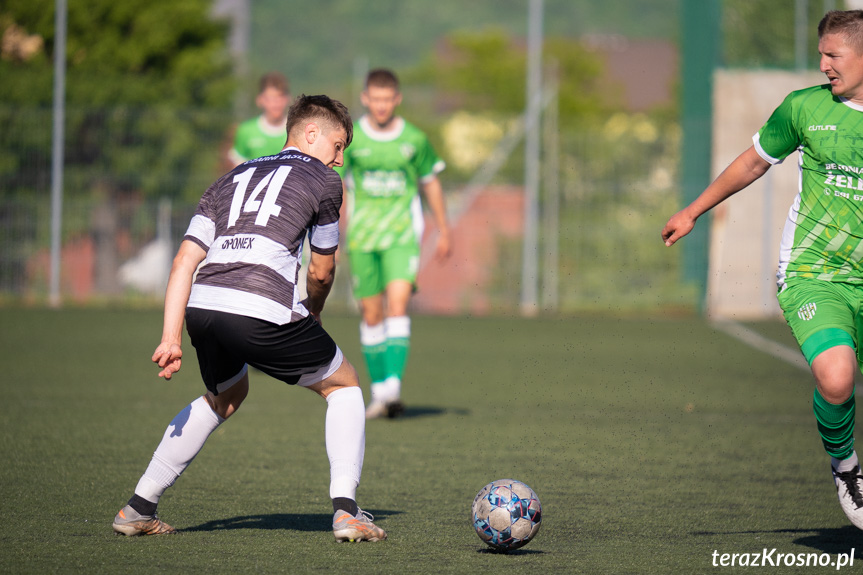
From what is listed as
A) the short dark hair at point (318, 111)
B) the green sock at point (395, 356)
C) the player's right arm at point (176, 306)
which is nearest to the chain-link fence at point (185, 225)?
the green sock at point (395, 356)

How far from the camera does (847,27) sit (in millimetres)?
4340

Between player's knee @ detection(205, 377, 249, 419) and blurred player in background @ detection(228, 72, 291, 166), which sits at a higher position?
blurred player in background @ detection(228, 72, 291, 166)

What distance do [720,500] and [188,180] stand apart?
1523 centimetres

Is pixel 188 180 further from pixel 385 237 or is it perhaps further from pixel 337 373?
pixel 337 373

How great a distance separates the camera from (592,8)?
132125 mm

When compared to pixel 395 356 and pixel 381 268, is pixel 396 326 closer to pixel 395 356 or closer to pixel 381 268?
pixel 395 356

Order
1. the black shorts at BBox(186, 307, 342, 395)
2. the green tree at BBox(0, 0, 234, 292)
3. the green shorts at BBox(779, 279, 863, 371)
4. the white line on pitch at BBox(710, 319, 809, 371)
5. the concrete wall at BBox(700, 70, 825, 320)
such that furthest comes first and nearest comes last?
the green tree at BBox(0, 0, 234, 292)
the concrete wall at BBox(700, 70, 825, 320)
the white line on pitch at BBox(710, 319, 809, 371)
the green shorts at BBox(779, 279, 863, 371)
the black shorts at BBox(186, 307, 342, 395)

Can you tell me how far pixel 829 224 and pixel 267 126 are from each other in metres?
6.28

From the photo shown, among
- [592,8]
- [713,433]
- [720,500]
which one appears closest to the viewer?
[720,500]

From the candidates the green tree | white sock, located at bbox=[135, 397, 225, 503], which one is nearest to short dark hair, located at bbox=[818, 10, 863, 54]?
white sock, located at bbox=[135, 397, 225, 503]

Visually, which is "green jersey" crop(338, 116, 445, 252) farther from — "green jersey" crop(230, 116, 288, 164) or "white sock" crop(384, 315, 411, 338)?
"green jersey" crop(230, 116, 288, 164)

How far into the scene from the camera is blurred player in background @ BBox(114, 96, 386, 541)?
4.11 metres

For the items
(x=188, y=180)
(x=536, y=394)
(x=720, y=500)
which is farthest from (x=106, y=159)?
(x=720, y=500)

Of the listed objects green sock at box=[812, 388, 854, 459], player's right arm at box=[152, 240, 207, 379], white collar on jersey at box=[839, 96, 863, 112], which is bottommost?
green sock at box=[812, 388, 854, 459]
